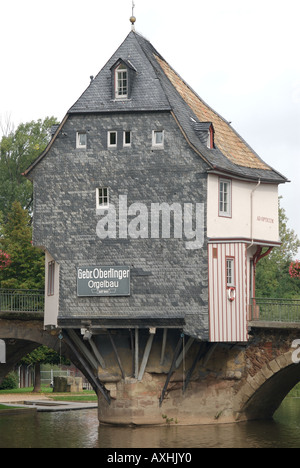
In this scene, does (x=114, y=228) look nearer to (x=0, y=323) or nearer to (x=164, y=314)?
(x=164, y=314)

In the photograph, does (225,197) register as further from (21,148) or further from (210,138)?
(21,148)

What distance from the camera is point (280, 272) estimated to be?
270 feet

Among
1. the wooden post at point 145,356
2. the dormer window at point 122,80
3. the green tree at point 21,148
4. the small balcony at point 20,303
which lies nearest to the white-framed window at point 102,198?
the dormer window at point 122,80

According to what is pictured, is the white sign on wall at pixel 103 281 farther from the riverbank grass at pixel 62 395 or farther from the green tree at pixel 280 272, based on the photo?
the green tree at pixel 280 272

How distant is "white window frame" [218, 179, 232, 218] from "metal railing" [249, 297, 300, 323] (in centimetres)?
418

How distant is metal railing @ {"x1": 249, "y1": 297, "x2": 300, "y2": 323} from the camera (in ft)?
157

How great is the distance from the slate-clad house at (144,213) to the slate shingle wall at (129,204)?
45mm

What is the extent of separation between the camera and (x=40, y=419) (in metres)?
54.3

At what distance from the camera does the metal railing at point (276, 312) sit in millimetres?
47938

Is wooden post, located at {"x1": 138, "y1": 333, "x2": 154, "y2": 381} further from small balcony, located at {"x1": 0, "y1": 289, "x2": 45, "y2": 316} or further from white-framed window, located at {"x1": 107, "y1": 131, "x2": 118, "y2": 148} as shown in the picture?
white-framed window, located at {"x1": 107, "y1": 131, "x2": 118, "y2": 148}

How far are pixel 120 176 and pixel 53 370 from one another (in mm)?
48211

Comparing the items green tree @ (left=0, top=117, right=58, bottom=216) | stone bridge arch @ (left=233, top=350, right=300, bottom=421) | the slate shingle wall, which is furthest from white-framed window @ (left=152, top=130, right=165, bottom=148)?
green tree @ (left=0, top=117, right=58, bottom=216)
